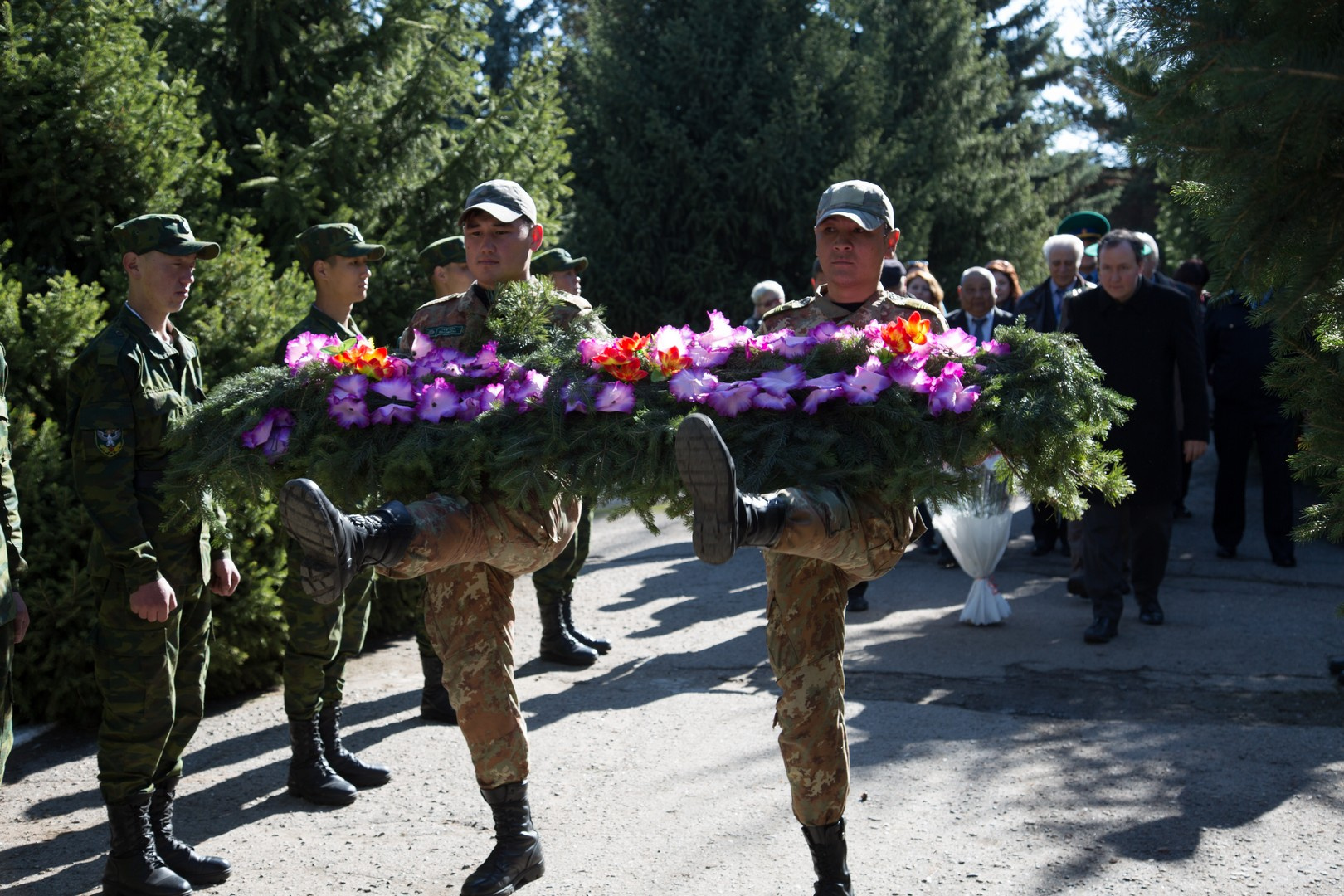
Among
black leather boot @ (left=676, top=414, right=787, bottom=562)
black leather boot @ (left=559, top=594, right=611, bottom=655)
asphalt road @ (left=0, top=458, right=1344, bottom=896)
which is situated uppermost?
black leather boot @ (left=676, top=414, right=787, bottom=562)

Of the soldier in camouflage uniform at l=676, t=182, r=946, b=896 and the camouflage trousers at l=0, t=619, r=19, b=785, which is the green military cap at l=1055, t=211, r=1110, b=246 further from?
the camouflage trousers at l=0, t=619, r=19, b=785

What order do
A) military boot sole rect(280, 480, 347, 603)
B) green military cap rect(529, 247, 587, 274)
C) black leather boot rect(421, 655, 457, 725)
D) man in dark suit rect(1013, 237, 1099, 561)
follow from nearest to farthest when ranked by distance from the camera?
military boot sole rect(280, 480, 347, 603) → black leather boot rect(421, 655, 457, 725) → green military cap rect(529, 247, 587, 274) → man in dark suit rect(1013, 237, 1099, 561)

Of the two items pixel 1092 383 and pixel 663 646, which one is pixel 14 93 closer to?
pixel 663 646

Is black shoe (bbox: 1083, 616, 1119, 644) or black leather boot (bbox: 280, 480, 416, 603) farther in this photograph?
black shoe (bbox: 1083, 616, 1119, 644)

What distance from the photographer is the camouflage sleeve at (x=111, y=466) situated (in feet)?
13.7

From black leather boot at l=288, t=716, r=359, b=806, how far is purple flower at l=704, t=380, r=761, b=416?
2479mm

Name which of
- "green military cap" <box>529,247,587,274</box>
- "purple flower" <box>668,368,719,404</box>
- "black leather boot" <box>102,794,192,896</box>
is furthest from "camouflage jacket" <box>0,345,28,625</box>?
"green military cap" <box>529,247,587,274</box>

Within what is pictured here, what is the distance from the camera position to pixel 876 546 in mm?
3768

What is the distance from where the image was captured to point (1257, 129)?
304 cm

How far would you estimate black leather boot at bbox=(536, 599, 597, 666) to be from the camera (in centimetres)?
725

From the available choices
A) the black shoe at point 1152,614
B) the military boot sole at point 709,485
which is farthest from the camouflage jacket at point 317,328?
the black shoe at point 1152,614

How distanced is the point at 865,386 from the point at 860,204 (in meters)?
0.90

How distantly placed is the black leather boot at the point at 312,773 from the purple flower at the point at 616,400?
222cm

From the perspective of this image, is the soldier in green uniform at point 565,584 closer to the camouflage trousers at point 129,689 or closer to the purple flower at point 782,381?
the camouflage trousers at point 129,689
